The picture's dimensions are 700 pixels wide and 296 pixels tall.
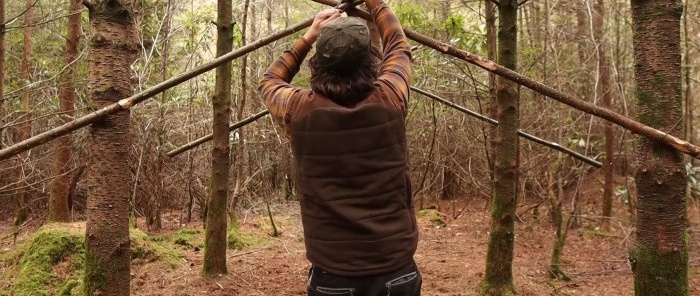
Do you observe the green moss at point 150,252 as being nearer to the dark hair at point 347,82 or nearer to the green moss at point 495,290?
the green moss at point 495,290

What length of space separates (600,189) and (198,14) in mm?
9980

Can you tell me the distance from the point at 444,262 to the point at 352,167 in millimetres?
5004

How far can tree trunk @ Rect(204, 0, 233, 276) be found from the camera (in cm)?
555

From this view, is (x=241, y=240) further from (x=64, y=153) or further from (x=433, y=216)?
(x=433, y=216)

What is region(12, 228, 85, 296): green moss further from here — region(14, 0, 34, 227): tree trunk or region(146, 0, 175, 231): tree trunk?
region(14, 0, 34, 227): tree trunk

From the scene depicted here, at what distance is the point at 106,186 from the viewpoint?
301 centimetres

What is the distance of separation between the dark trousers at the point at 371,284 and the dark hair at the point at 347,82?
2.42 feet

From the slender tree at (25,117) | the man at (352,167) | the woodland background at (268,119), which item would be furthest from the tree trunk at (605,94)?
the slender tree at (25,117)

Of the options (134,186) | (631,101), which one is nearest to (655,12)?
(134,186)

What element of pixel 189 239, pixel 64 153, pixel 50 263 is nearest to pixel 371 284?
pixel 50 263

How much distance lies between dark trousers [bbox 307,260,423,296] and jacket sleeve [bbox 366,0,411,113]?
2.35 ft

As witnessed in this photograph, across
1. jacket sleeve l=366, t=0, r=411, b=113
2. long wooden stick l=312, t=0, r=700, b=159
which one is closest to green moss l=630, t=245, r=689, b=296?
long wooden stick l=312, t=0, r=700, b=159

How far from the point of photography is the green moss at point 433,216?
9.99m

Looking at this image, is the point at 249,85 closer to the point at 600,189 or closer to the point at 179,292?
the point at 179,292
